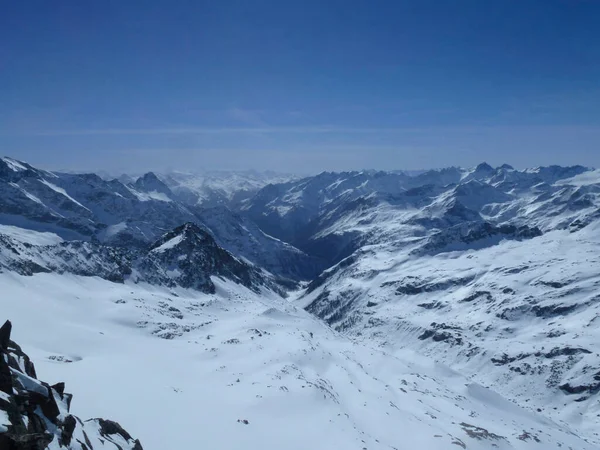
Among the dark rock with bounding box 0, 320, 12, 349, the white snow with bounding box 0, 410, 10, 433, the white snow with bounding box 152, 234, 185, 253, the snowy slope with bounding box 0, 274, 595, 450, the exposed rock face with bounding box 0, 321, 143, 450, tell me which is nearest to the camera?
the white snow with bounding box 0, 410, 10, 433

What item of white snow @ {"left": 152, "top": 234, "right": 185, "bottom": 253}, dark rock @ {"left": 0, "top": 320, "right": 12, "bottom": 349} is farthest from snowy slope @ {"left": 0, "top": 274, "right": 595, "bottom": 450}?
white snow @ {"left": 152, "top": 234, "right": 185, "bottom": 253}

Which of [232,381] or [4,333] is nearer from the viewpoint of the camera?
[4,333]

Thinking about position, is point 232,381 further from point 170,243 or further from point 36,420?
point 170,243

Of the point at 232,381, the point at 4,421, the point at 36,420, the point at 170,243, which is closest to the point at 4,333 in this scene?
the point at 36,420

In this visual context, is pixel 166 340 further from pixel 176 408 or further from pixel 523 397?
pixel 523 397

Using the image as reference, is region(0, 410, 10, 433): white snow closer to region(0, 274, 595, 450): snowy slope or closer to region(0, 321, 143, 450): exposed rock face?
region(0, 321, 143, 450): exposed rock face
